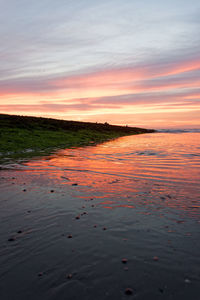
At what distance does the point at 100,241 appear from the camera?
5.82 metres

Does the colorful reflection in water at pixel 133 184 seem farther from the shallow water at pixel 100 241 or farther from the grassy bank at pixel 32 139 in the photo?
the grassy bank at pixel 32 139

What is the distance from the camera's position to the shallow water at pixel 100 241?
425cm

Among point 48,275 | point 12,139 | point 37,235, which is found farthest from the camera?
point 12,139

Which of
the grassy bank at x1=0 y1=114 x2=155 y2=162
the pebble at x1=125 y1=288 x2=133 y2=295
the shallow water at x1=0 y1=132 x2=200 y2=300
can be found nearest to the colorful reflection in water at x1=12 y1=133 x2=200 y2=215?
the shallow water at x1=0 y1=132 x2=200 y2=300

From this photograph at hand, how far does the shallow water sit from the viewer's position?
13.9 feet

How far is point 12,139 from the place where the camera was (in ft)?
110

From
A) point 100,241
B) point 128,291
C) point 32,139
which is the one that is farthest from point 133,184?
point 32,139

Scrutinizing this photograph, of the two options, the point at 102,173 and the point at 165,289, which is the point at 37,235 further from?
the point at 102,173

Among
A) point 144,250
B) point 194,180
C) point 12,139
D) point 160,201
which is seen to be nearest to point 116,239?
point 144,250

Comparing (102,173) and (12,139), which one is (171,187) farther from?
(12,139)

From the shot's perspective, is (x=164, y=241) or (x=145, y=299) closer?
(x=145, y=299)

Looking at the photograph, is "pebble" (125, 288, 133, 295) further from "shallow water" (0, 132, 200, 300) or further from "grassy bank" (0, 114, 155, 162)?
"grassy bank" (0, 114, 155, 162)

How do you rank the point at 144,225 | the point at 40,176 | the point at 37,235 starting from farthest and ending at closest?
1. the point at 40,176
2. the point at 144,225
3. the point at 37,235

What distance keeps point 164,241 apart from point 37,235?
3402 mm
